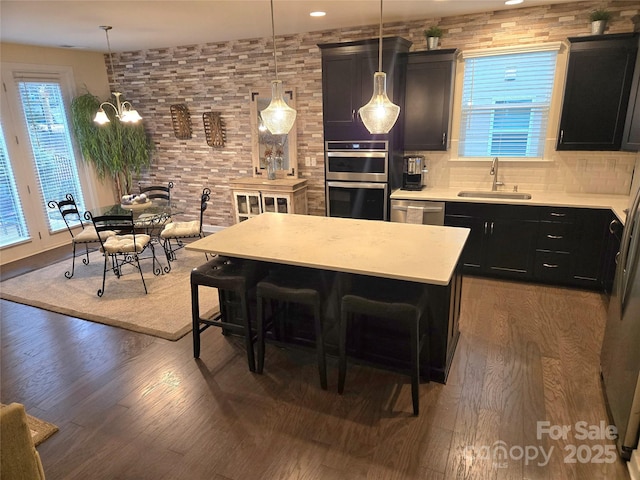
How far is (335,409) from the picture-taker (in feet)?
7.94

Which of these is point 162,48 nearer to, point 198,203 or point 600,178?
point 198,203

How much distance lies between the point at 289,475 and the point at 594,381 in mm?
2066

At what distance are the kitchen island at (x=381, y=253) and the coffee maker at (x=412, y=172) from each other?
63.0 inches

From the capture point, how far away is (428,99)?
4.31 m

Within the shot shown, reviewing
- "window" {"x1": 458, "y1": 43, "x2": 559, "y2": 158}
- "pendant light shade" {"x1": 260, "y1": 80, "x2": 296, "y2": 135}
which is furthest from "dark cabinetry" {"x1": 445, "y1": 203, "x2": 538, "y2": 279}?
"pendant light shade" {"x1": 260, "y1": 80, "x2": 296, "y2": 135}

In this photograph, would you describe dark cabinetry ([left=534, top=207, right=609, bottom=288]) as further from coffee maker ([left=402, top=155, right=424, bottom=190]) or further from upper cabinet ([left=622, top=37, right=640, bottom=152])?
coffee maker ([left=402, top=155, right=424, bottom=190])

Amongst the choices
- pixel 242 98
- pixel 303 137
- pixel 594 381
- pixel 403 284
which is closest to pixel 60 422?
pixel 403 284

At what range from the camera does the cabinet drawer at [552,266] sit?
390 cm

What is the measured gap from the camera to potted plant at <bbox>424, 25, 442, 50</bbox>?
413cm

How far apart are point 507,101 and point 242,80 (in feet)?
11.1

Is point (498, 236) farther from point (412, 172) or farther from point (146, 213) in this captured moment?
point (146, 213)

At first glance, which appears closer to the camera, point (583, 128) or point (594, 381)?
point (594, 381)

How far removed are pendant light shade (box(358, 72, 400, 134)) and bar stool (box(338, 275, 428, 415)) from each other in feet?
3.36

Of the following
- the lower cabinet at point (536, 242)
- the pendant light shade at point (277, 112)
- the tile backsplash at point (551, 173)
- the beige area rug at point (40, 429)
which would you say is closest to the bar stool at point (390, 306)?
the pendant light shade at point (277, 112)
